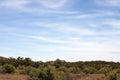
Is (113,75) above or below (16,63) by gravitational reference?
below

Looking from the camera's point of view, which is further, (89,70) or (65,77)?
(89,70)


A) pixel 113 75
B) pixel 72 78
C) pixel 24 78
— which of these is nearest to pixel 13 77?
pixel 24 78

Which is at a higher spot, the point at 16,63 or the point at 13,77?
the point at 16,63

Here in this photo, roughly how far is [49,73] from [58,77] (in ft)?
4.10

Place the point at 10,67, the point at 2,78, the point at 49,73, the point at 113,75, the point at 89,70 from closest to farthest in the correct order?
1. the point at 113,75
2. the point at 2,78
3. the point at 49,73
4. the point at 10,67
5. the point at 89,70

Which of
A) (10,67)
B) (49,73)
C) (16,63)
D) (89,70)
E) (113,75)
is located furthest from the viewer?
(16,63)

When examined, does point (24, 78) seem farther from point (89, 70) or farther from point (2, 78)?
point (89, 70)

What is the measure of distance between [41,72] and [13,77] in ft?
10.2

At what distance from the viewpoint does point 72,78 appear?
4012 centimetres

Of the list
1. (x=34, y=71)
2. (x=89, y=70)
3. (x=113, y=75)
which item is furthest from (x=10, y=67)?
(x=113, y=75)

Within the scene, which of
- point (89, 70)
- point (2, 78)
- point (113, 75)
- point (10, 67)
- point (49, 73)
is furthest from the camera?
point (89, 70)

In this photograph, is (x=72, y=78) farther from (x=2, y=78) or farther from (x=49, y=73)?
(x=2, y=78)

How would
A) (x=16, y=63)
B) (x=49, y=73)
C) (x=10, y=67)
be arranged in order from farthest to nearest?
(x=16, y=63)
(x=10, y=67)
(x=49, y=73)

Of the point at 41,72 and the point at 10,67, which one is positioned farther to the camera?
the point at 10,67
